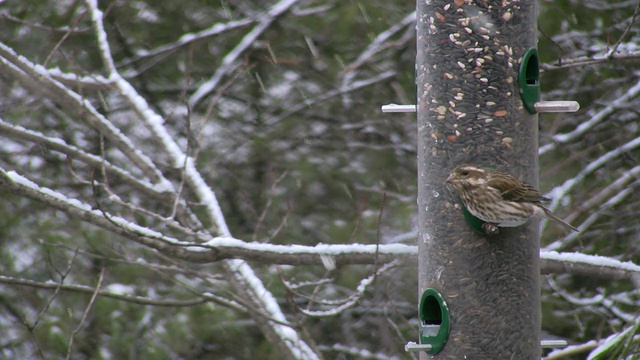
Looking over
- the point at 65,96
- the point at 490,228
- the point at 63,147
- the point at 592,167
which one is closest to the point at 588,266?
the point at 490,228

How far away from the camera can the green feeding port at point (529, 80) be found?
4.36 m

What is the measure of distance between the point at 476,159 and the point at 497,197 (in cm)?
37

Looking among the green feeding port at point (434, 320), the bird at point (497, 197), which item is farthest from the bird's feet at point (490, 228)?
the green feeding port at point (434, 320)

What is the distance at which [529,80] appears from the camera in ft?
14.6

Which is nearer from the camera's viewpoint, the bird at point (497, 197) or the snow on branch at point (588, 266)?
the bird at point (497, 197)

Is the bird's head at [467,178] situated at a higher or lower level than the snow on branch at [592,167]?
higher

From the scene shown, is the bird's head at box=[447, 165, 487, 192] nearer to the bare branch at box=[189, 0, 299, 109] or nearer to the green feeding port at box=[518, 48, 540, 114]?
the green feeding port at box=[518, 48, 540, 114]

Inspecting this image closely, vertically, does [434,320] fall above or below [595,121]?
below

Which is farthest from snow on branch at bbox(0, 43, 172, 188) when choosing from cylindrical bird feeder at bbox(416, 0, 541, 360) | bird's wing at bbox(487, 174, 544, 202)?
→ bird's wing at bbox(487, 174, 544, 202)

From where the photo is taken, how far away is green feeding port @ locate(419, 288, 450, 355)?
4.17 meters

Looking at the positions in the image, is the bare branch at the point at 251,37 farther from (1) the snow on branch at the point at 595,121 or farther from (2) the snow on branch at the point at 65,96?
(1) the snow on branch at the point at 595,121

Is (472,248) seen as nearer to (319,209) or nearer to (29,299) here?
(319,209)

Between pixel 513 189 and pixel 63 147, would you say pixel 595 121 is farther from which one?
pixel 63 147

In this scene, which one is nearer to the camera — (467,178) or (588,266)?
(467,178)
